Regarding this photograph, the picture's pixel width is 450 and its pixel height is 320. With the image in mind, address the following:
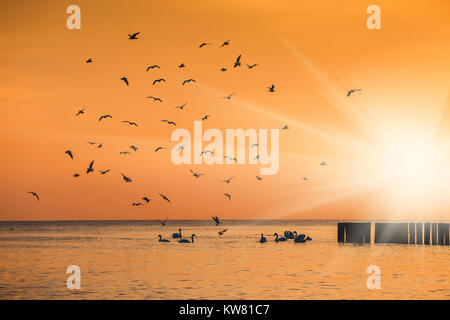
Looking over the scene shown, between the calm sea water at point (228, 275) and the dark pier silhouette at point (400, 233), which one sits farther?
the dark pier silhouette at point (400, 233)

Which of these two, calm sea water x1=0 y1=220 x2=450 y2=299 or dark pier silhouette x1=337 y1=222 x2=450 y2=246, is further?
dark pier silhouette x1=337 y1=222 x2=450 y2=246

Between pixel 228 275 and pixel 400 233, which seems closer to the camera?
pixel 228 275

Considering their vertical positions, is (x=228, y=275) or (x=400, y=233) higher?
(x=400, y=233)

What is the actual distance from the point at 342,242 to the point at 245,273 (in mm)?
38779

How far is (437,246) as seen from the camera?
2768 inches

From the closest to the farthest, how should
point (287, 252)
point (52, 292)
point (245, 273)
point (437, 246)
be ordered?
1. point (52, 292)
2. point (245, 273)
3. point (287, 252)
4. point (437, 246)

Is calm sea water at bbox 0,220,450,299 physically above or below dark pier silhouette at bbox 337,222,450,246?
below

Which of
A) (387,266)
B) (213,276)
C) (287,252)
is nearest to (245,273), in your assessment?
(213,276)

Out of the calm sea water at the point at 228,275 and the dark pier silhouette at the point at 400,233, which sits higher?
the dark pier silhouette at the point at 400,233

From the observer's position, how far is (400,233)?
73.1 meters

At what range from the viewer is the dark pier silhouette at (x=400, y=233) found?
2825 inches

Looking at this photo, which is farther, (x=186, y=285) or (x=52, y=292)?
(x=186, y=285)

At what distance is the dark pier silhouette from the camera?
235ft
